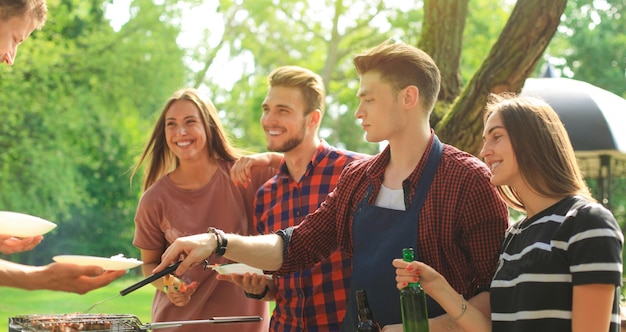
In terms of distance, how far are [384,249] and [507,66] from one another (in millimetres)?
2663

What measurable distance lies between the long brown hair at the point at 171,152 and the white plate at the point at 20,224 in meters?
1.44

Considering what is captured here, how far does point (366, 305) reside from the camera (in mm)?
2646

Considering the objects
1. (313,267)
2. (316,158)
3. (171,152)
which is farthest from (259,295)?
(171,152)

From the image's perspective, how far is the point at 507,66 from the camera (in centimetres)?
514

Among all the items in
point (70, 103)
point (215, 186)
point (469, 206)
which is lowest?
point (469, 206)

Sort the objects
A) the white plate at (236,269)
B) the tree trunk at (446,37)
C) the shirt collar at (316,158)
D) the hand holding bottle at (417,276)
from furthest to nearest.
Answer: the tree trunk at (446,37)
the shirt collar at (316,158)
the white plate at (236,269)
the hand holding bottle at (417,276)

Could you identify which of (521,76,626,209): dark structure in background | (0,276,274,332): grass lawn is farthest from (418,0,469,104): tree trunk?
(0,276,274,332): grass lawn

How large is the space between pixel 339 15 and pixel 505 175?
66.6ft

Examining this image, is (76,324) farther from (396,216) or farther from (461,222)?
(461,222)

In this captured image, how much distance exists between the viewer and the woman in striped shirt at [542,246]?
2.24m

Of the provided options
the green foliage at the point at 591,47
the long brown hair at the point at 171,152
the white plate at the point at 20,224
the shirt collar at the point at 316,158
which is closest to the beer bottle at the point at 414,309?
the white plate at the point at 20,224

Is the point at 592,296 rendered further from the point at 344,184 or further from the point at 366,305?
the point at 344,184

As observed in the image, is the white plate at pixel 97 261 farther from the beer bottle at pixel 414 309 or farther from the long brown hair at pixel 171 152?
the long brown hair at pixel 171 152

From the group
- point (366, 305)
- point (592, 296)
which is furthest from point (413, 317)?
point (592, 296)
